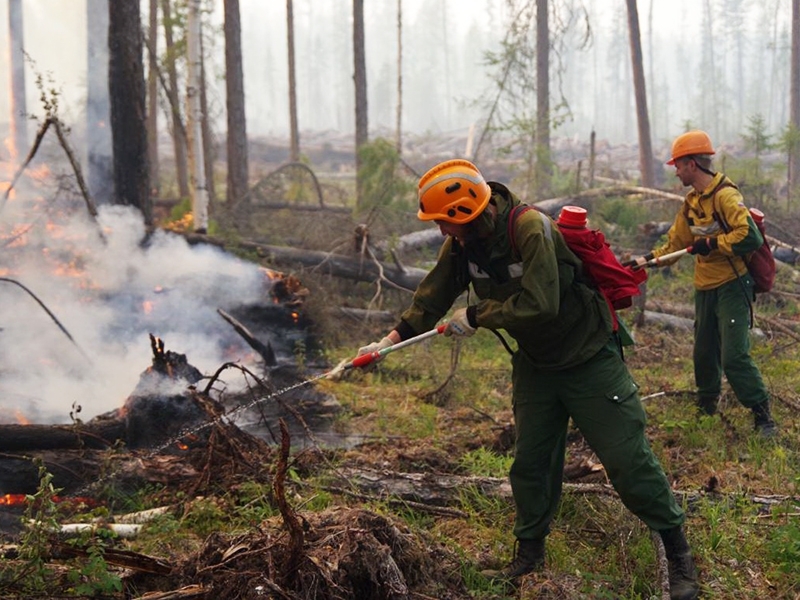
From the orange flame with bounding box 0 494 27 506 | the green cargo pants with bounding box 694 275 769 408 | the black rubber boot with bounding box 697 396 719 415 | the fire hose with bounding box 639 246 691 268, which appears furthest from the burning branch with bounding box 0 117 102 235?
the black rubber boot with bounding box 697 396 719 415

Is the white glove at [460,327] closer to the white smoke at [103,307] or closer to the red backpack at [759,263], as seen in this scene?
the red backpack at [759,263]

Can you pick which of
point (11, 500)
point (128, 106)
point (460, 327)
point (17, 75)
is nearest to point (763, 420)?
point (460, 327)

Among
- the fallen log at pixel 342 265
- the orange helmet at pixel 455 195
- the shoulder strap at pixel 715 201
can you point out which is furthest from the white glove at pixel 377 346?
the fallen log at pixel 342 265

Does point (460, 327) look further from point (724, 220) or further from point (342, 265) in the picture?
point (342, 265)

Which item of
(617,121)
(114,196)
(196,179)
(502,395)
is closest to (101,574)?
(502,395)

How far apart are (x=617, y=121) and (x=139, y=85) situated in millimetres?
96437

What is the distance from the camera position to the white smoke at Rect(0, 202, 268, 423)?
7.09 meters

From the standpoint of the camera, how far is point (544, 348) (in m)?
3.70

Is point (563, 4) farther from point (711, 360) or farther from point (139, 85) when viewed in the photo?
point (711, 360)

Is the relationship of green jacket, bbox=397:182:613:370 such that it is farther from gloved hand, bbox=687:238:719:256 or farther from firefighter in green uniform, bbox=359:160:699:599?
gloved hand, bbox=687:238:719:256

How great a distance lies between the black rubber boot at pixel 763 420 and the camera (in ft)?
18.3

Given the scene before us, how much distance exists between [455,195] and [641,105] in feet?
52.3

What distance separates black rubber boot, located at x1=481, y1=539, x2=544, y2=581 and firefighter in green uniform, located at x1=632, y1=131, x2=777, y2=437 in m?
2.37

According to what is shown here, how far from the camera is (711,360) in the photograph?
238 inches
